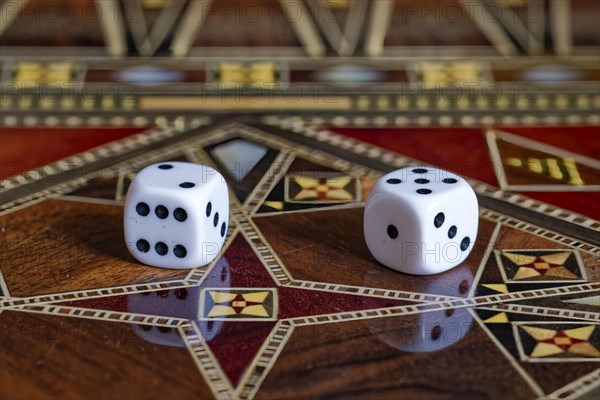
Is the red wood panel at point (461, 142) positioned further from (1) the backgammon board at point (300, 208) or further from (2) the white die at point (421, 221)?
(2) the white die at point (421, 221)

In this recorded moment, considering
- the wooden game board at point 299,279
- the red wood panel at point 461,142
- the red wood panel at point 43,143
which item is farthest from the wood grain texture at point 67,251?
the red wood panel at point 461,142

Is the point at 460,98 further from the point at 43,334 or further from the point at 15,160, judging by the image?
the point at 43,334

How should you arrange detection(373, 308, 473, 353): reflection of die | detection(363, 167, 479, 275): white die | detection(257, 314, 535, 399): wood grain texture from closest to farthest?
detection(257, 314, 535, 399): wood grain texture → detection(373, 308, 473, 353): reflection of die → detection(363, 167, 479, 275): white die

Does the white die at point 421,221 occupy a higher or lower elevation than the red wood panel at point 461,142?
higher

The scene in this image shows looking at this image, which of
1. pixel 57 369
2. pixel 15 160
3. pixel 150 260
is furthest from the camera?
pixel 15 160

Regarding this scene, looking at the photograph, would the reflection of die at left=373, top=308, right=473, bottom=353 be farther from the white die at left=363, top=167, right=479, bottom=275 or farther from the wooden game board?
the white die at left=363, top=167, right=479, bottom=275

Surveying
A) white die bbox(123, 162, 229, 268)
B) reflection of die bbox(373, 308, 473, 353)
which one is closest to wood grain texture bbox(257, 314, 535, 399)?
reflection of die bbox(373, 308, 473, 353)

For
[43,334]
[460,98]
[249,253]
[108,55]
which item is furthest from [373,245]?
[108,55]
